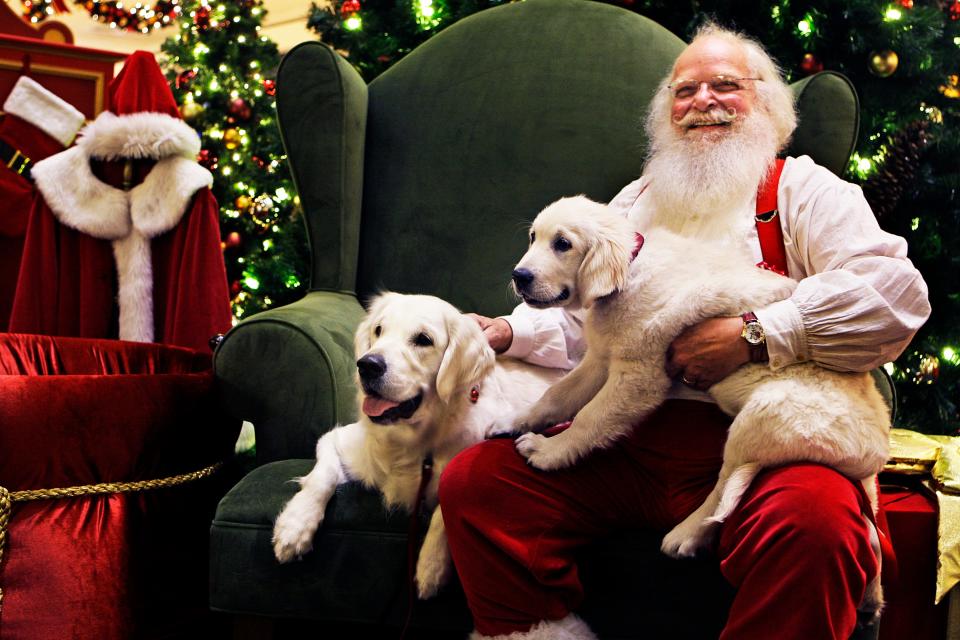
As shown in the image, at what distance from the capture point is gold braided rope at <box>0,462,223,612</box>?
1.67m

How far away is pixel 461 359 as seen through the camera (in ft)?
5.60

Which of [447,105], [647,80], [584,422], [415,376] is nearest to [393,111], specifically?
[447,105]

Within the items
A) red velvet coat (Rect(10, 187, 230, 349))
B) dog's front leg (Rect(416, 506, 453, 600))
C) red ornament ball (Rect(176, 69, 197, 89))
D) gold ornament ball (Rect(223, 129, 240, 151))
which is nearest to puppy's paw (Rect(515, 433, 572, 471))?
dog's front leg (Rect(416, 506, 453, 600))

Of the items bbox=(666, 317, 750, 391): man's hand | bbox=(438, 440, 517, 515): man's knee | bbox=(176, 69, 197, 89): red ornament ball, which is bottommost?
bbox=(438, 440, 517, 515): man's knee

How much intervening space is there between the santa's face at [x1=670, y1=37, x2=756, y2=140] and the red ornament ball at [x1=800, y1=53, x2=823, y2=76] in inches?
48.2

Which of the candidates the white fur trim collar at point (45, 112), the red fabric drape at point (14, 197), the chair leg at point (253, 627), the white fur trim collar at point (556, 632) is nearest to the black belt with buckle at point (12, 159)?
the red fabric drape at point (14, 197)

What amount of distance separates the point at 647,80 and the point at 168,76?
3.29 metres

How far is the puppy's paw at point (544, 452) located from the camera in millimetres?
1534

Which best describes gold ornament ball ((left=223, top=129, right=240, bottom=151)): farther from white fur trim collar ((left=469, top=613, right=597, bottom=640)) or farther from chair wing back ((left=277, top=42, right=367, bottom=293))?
white fur trim collar ((left=469, top=613, right=597, bottom=640))

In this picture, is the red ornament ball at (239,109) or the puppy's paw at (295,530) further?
the red ornament ball at (239,109)

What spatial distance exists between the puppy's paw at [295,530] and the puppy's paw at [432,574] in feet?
0.75

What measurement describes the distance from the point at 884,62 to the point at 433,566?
98.9 inches

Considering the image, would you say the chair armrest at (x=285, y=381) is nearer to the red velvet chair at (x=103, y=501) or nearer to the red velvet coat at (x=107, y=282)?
the red velvet chair at (x=103, y=501)

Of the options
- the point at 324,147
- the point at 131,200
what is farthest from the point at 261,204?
the point at 324,147
